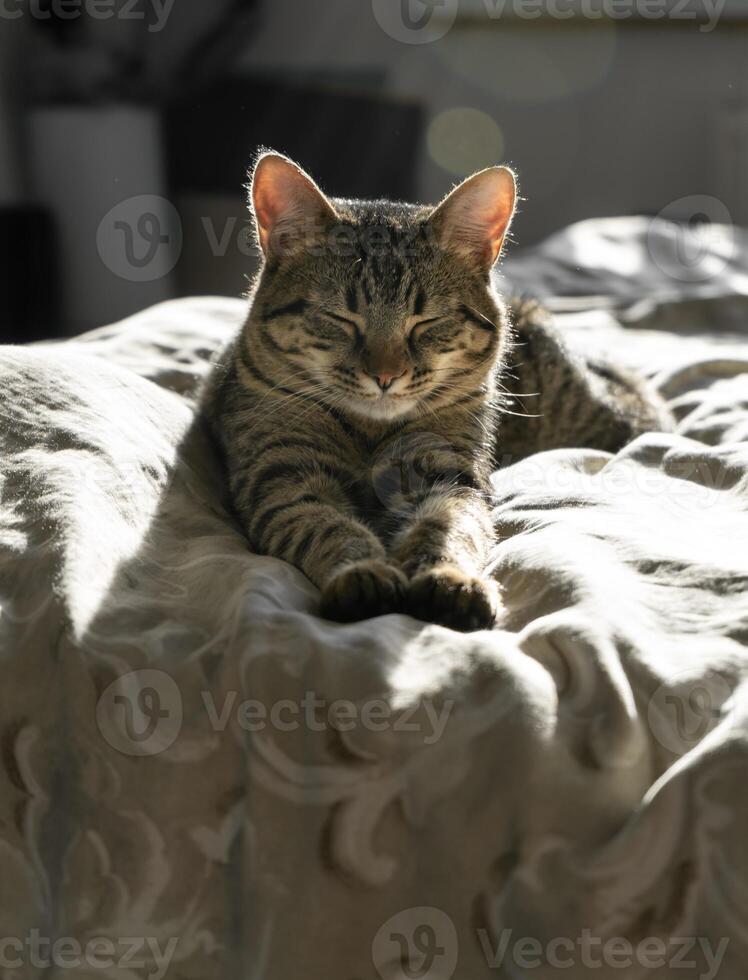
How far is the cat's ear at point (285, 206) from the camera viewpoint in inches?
52.3

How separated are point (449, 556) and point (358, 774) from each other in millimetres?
352

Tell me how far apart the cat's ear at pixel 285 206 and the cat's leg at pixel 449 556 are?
0.41 m

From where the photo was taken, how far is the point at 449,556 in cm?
103

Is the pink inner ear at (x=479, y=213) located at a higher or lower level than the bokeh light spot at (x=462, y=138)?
higher

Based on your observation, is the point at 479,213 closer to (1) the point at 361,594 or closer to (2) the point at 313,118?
(1) the point at 361,594

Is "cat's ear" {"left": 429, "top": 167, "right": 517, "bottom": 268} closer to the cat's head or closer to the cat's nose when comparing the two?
the cat's head

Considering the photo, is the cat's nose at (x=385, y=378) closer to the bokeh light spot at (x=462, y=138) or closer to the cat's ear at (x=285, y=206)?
the cat's ear at (x=285, y=206)

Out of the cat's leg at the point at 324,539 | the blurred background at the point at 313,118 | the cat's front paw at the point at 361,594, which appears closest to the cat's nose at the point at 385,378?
the cat's leg at the point at 324,539

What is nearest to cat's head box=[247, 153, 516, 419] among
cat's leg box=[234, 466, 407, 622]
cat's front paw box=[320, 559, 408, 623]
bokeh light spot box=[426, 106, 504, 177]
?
cat's leg box=[234, 466, 407, 622]

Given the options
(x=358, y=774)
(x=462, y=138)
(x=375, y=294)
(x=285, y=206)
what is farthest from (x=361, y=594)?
(x=462, y=138)

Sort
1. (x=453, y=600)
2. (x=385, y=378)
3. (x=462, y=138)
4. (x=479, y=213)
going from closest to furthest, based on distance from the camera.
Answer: (x=453, y=600) < (x=385, y=378) < (x=479, y=213) < (x=462, y=138)

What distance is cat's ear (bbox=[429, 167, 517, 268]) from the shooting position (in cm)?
139

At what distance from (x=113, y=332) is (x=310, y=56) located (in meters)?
2.77

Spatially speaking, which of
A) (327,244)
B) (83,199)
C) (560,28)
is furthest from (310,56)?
(327,244)
